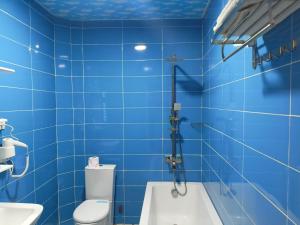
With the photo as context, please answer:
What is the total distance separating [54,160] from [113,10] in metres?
1.86

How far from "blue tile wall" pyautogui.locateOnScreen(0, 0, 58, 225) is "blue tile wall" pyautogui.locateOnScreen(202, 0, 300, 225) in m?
1.78

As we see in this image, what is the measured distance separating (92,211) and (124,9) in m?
2.18

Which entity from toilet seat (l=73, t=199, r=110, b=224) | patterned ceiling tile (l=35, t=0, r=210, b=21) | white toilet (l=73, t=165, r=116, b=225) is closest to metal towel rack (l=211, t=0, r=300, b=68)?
patterned ceiling tile (l=35, t=0, r=210, b=21)

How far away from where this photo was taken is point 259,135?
3.81 feet

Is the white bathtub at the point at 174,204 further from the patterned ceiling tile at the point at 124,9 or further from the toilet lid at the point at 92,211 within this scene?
the patterned ceiling tile at the point at 124,9

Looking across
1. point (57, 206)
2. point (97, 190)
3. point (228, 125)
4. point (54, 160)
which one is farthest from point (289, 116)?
A: point (57, 206)

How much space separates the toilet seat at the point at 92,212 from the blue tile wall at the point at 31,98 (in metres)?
0.44

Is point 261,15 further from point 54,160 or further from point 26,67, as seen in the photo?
point 54,160

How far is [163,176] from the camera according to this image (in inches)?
115

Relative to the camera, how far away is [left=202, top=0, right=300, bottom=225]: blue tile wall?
876 mm

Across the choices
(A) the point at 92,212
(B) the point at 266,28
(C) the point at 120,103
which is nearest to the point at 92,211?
(A) the point at 92,212

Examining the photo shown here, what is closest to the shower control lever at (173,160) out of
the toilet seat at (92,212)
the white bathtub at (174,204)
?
the white bathtub at (174,204)

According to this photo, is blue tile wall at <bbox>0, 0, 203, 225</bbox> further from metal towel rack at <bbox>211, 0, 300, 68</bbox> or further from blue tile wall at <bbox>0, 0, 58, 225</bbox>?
metal towel rack at <bbox>211, 0, 300, 68</bbox>

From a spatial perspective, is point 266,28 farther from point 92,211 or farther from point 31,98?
point 92,211
